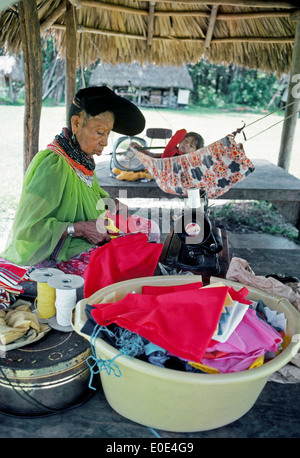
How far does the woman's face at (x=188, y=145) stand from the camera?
4.17 metres

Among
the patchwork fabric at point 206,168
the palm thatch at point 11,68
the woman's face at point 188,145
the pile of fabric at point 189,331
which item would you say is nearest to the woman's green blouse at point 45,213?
the pile of fabric at point 189,331

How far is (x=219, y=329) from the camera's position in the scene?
1.17 meters

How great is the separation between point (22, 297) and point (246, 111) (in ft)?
56.1

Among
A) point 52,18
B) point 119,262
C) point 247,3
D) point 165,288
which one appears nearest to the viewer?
point 165,288

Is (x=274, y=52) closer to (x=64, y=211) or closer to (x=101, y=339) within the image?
(x=64, y=211)

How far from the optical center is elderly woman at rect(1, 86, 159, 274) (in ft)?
6.61

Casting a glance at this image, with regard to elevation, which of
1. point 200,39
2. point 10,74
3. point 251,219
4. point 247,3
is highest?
point 247,3

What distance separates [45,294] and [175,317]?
1.83 feet

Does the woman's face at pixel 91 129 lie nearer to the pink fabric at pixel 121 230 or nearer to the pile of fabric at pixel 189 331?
the pink fabric at pixel 121 230

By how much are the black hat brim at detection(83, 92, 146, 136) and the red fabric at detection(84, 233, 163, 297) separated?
80cm

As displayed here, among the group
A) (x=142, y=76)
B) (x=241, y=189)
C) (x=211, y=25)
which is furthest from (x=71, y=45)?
(x=142, y=76)

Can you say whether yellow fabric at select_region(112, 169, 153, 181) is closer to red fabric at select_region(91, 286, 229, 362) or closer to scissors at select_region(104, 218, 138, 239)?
scissors at select_region(104, 218, 138, 239)

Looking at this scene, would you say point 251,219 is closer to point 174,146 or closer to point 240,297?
point 174,146

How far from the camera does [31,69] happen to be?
322 cm
